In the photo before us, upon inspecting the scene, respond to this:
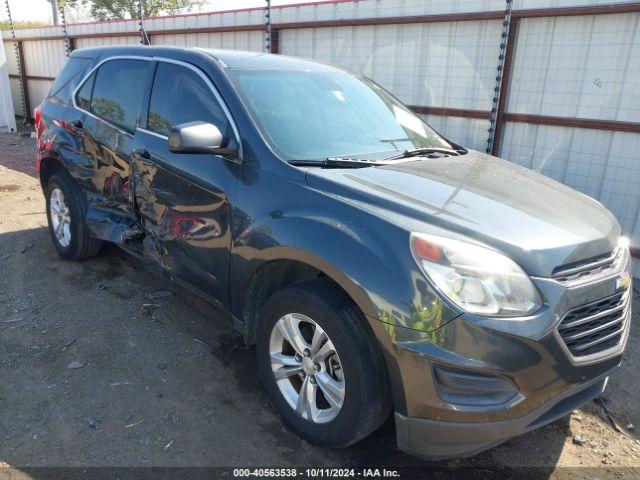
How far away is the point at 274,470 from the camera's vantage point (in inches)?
99.9

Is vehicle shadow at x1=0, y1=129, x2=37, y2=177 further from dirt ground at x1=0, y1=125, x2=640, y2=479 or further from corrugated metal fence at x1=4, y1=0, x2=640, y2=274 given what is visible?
dirt ground at x1=0, y1=125, x2=640, y2=479

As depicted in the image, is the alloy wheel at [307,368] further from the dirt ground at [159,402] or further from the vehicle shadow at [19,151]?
the vehicle shadow at [19,151]

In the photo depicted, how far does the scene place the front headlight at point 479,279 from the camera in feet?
6.79

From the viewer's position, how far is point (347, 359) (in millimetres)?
2318

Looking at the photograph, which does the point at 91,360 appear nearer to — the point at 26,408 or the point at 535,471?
the point at 26,408

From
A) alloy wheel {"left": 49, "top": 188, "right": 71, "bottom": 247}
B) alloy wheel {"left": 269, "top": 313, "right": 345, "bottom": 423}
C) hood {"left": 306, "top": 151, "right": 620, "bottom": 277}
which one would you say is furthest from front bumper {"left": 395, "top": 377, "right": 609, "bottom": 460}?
alloy wheel {"left": 49, "top": 188, "right": 71, "bottom": 247}

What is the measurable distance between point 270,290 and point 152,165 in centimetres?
126

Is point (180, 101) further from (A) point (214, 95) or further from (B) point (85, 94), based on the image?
(B) point (85, 94)

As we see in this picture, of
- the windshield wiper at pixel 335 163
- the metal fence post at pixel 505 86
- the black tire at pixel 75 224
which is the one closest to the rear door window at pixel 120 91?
the black tire at pixel 75 224

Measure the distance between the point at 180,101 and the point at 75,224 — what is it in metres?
1.86

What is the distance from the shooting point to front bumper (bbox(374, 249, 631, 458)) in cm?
203

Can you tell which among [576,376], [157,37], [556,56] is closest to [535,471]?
[576,376]

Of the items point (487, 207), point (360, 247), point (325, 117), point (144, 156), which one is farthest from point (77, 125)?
point (487, 207)

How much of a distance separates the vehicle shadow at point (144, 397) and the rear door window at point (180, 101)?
4.71 ft
